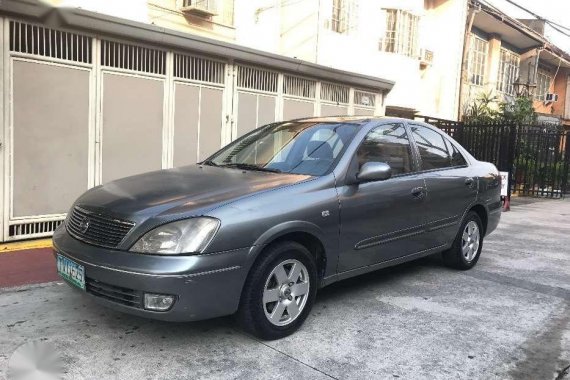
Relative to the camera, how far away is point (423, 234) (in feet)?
16.5

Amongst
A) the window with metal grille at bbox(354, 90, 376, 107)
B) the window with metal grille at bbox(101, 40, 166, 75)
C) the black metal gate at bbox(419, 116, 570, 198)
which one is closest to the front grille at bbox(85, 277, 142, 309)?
the window with metal grille at bbox(101, 40, 166, 75)

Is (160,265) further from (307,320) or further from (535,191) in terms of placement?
(535,191)

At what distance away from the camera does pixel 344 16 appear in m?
14.2

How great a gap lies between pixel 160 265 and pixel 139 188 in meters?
0.86

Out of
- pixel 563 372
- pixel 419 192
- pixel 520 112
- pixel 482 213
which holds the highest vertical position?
pixel 520 112

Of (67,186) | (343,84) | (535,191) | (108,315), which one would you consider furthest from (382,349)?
(535,191)

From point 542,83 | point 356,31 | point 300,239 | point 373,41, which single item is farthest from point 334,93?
point 542,83

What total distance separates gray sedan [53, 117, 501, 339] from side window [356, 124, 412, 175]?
0.01 m

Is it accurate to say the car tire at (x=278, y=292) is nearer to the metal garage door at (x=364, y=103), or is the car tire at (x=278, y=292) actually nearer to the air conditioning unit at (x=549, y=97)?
the metal garage door at (x=364, y=103)

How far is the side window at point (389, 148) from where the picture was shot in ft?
14.9

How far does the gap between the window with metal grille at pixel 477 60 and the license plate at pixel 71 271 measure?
19824mm

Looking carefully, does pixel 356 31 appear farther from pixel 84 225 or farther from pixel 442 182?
pixel 84 225

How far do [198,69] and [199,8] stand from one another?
2408mm

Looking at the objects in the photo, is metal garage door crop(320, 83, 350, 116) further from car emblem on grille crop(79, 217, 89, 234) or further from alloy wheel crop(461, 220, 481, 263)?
car emblem on grille crop(79, 217, 89, 234)
